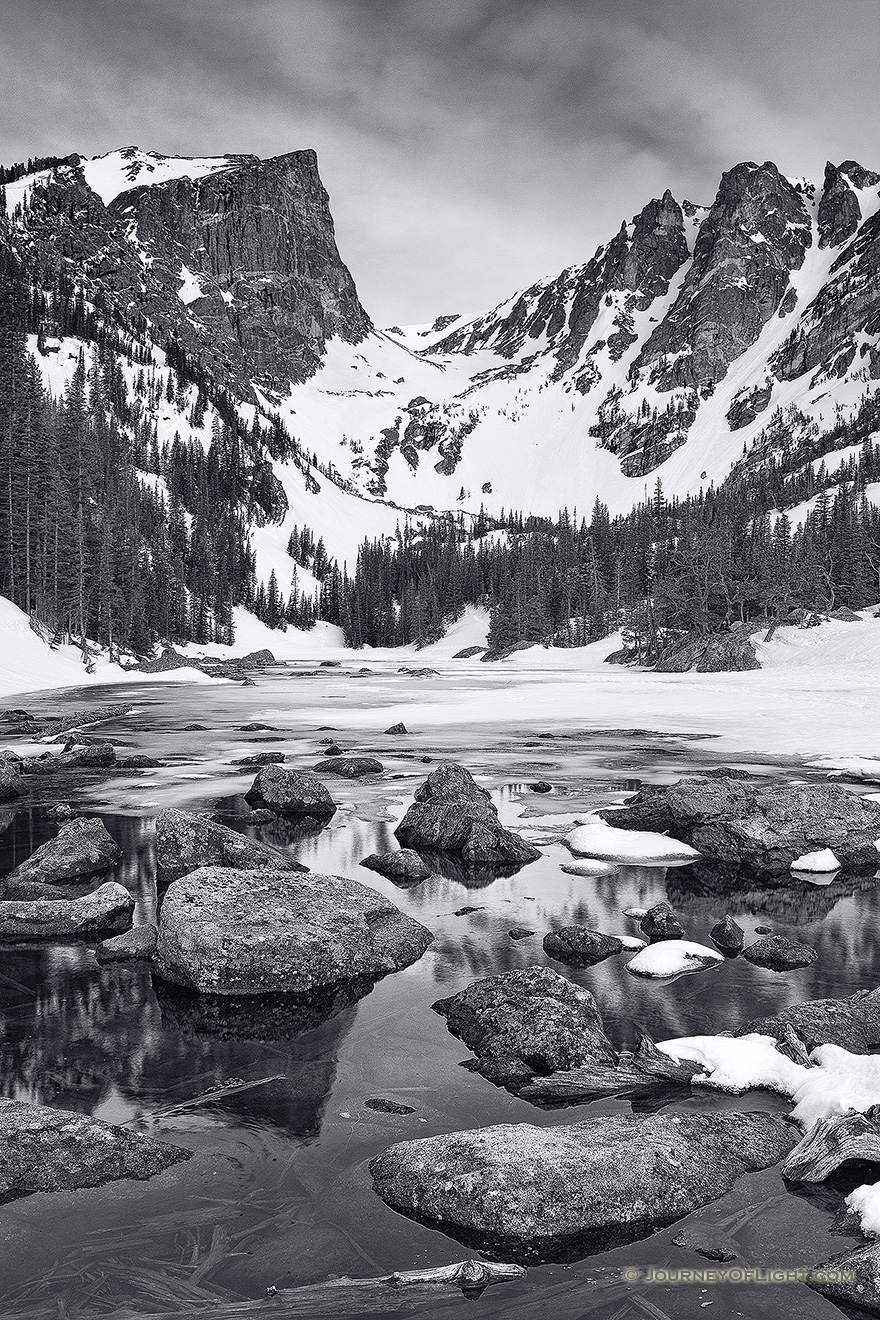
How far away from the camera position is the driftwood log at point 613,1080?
22.3ft

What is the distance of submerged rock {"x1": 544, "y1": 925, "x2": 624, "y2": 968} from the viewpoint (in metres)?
9.77

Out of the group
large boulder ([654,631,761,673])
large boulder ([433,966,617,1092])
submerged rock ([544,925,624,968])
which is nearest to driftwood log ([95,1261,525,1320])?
large boulder ([433,966,617,1092])

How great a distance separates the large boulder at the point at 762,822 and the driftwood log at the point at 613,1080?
751 cm

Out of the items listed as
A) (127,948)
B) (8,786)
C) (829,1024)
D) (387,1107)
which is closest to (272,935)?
(127,948)

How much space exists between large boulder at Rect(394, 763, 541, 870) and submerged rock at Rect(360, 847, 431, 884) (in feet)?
3.39

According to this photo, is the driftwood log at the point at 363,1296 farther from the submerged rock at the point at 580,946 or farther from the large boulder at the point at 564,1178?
the submerged rock at the point at 580,946

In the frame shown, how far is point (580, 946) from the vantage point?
986cm

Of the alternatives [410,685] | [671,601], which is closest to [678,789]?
[410,685]

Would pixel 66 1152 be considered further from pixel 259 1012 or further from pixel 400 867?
pixel 400 867

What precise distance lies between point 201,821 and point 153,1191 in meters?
8.65

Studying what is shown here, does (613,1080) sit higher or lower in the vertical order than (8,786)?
lower

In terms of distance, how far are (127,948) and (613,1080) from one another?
19.6 ft

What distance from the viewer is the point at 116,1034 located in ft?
25.9

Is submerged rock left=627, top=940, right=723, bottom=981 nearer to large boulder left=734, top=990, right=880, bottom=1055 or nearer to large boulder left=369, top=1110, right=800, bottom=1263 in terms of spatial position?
large boulder left=734, top=990, right=880, bottom=1055
